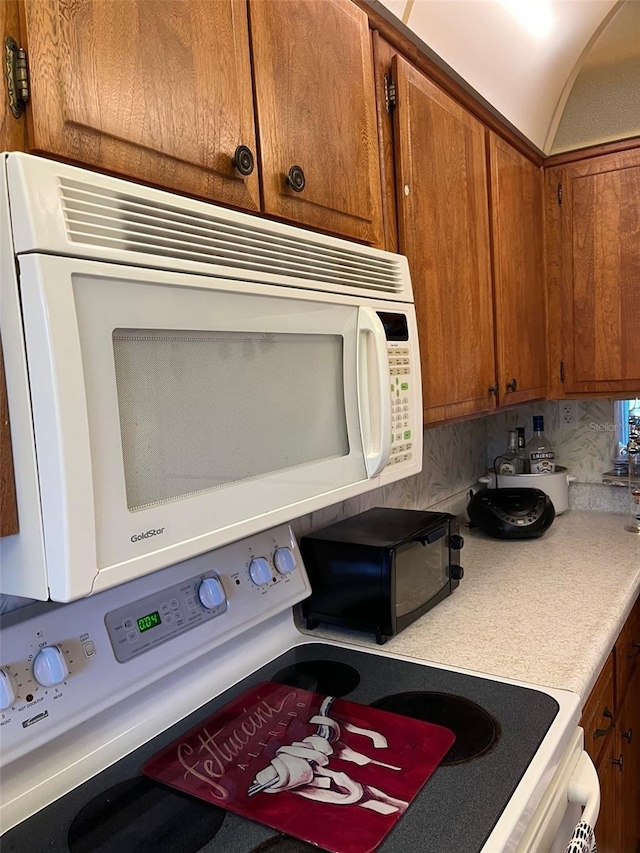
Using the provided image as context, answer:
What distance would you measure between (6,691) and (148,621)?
246 millimetres

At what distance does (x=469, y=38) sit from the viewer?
61.9 inches

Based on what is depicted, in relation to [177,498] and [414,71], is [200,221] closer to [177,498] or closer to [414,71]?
[177,498]

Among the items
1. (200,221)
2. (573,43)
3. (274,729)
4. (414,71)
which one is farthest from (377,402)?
(573,43)

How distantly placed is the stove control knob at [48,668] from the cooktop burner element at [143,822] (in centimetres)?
18

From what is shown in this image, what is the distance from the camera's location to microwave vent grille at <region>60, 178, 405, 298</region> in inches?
26.7

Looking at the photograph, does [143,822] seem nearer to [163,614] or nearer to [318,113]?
[163,614]

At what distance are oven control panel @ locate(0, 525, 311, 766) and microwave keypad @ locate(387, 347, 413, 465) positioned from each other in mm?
313

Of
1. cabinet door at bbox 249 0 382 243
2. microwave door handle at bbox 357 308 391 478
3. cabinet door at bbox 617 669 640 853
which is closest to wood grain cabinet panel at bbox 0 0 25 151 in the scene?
cabinet door at bbox 249 0 382 243

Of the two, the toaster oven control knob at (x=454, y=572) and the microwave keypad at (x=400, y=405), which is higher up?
the microwave keypad at (x=400, y=405)

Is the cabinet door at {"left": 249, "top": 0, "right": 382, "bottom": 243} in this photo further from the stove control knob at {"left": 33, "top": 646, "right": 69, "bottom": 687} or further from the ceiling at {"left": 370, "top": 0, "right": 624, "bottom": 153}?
the stove control knob at {"left": 33, "top": 646, "right": 69, "bottom": 687}

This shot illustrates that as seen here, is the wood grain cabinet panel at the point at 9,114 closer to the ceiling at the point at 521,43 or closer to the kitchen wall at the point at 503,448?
the ceiling at the point at 521,43

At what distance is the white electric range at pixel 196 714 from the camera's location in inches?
32.2

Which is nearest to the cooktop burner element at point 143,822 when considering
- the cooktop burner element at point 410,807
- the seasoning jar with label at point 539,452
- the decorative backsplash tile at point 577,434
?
the cooktop burner element at point 410,807

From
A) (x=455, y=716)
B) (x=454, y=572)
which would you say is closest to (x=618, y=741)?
(x=454, y=572)
